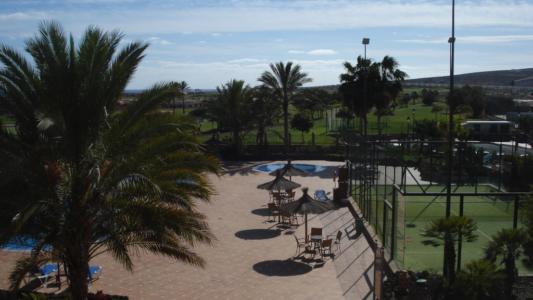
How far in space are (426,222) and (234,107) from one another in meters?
21.7

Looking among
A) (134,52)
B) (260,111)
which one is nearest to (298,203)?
(134,52)

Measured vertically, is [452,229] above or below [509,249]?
above

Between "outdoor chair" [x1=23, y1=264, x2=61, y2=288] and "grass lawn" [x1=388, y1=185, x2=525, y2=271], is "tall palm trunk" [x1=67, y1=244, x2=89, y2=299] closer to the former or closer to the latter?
"outdoor chair" [x1=23, y1=264, x2=61, y2=288]

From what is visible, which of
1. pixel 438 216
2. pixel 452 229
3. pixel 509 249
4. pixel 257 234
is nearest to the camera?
pixel 509 249

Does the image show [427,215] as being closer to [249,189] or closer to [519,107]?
[249,189]

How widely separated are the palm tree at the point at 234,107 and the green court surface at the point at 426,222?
→ 16.7 metres

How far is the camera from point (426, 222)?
57.6ft

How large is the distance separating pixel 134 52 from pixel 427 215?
15.1 metres

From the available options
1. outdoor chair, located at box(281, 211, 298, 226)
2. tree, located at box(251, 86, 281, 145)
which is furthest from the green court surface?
tree, located at box(251, 86, 281, 145)

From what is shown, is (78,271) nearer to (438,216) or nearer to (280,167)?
(438,216)

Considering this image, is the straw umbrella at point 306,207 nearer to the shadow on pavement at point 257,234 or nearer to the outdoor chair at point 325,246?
the outdoor chair at point 325,246

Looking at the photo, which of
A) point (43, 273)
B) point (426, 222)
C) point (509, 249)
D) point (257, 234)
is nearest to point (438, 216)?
point (426, 222)

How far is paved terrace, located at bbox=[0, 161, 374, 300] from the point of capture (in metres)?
11.1

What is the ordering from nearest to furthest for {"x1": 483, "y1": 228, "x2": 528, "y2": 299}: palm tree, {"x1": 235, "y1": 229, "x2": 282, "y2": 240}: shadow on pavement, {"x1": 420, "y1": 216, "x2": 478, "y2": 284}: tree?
1. {"x1": 483, "y1": 228, "x2": 528, "y2": 299}: palm tree
2. {"x1": 420, "y1": 216, "x2": 478, "y2": 284}: tree
3. {"x1": 235, "y1": 229, "x2": 282, "y2": 240}: shadow on pavement
